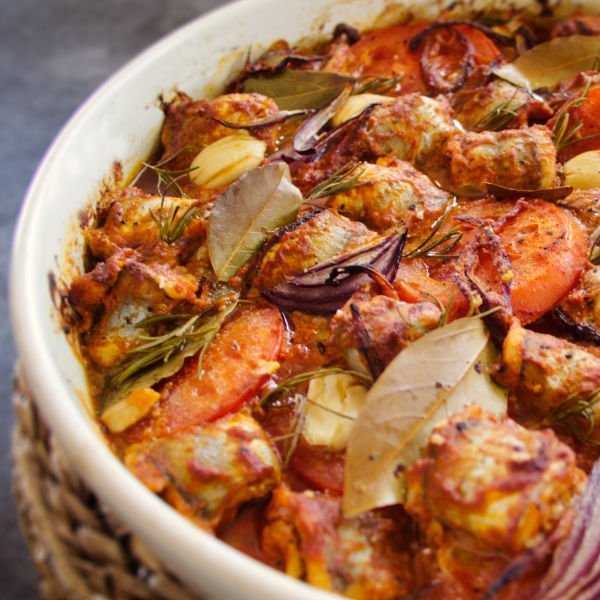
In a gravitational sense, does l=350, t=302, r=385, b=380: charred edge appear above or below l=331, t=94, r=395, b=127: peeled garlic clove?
below

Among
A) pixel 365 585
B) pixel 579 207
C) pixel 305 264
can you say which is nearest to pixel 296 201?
pixel 305 264

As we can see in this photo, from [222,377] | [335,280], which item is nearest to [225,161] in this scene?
[335,280]

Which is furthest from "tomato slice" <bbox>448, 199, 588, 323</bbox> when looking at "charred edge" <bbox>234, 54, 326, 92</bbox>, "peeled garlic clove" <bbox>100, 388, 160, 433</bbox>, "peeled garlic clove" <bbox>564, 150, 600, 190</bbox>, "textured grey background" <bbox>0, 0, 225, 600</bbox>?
"textured grey background" <bbox>0, 0, 225, 600</bbox>

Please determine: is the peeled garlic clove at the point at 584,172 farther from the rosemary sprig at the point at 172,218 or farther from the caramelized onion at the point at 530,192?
the rosemary sprig at the point at 172,218

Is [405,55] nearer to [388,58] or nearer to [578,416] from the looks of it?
[388,58]

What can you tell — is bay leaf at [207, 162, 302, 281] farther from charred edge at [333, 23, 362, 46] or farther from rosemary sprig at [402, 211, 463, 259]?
charred edge at [333, 23, 362, 46]

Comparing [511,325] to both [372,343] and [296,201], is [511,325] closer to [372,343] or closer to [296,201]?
[372,343]
